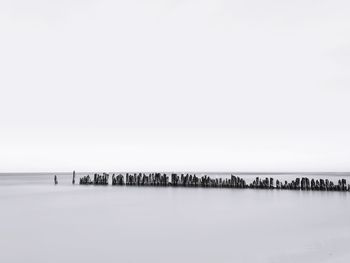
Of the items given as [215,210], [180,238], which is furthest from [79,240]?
[215,210]

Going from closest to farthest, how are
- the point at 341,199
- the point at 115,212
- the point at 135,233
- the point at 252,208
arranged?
the point at 135,233 < the point at 115,212 < the point at 252,208 < the point at 341,199

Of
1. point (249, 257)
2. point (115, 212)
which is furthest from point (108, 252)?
point (115, 212)

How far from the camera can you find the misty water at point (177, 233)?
14.0 metres

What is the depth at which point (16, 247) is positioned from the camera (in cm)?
1544

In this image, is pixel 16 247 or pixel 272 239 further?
pixel 272 239

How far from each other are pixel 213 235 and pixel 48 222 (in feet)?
32.7

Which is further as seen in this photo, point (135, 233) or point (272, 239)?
point (135, 233)

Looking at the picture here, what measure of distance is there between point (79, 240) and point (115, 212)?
986cm

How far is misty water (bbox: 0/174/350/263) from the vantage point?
551 inches

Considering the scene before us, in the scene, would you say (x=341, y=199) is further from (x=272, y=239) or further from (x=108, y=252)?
(x=108, y=252)

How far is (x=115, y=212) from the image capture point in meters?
26.8

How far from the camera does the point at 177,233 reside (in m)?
18.4

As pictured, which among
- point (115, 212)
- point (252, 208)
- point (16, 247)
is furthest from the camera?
point (252, 208)

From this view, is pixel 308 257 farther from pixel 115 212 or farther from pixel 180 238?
pixel 115 212
